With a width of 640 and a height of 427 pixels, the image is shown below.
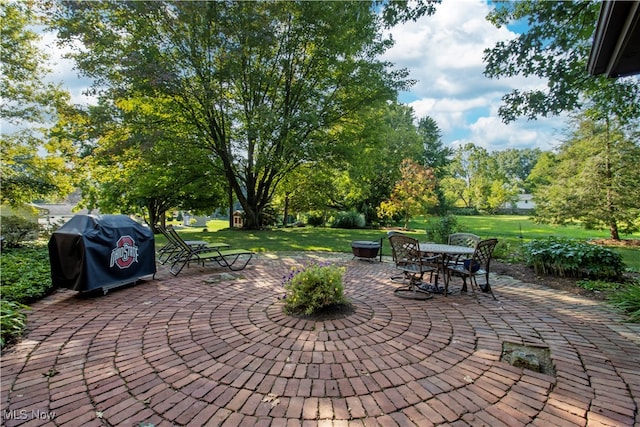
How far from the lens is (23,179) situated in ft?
28.4

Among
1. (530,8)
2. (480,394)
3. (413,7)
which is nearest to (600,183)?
(530,8)

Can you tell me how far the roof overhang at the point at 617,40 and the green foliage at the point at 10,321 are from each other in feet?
19.3

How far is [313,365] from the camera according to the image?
2367 millimetres

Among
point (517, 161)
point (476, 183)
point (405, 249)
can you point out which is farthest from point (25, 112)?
point (517, 161)

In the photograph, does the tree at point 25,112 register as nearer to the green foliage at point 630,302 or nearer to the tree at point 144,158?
the tree at point 144,158

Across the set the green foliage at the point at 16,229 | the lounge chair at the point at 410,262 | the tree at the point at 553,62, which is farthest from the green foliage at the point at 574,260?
the green foliage at the point at 16,229

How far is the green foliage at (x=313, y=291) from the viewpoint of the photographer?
3.45m

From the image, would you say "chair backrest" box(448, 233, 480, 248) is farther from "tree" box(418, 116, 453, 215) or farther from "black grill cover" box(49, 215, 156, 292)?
"tree" box(418, 116, 453, 215)

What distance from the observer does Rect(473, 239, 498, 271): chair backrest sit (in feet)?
13.5

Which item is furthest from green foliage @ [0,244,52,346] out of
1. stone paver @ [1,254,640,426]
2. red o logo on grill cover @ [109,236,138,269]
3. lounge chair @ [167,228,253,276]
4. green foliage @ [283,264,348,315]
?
green foliage @ [283,264,348,315]

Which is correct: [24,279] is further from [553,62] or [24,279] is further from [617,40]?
[553,62]

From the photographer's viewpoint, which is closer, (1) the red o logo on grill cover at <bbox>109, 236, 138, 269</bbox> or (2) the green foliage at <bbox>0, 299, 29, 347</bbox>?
(2) the green foliage at <bbox>0, 299, 29, 347</bbox>

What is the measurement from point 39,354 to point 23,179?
9.36 m

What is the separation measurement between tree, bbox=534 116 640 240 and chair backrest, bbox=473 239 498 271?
9467mm
